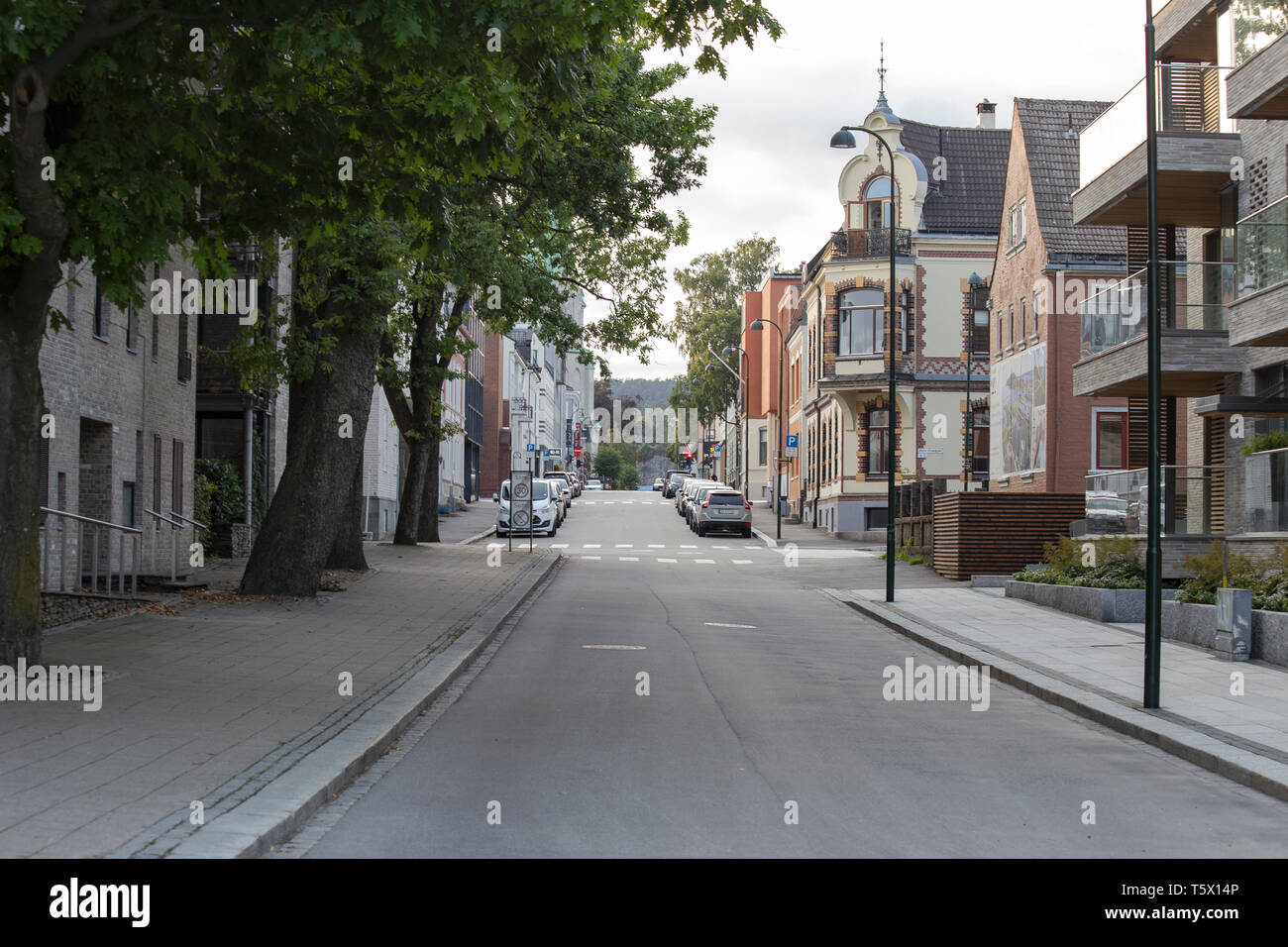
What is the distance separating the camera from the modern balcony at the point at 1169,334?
22609 mm

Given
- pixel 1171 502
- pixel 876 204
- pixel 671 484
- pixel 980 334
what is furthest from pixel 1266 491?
pixel 671 484

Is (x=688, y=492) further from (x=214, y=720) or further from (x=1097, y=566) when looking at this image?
→ (x=214, y=720)

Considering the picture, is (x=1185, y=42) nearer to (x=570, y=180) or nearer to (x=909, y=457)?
(x=570, y=180)

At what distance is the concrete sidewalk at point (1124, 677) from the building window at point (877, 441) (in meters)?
27.8

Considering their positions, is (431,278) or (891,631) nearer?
(891,631)

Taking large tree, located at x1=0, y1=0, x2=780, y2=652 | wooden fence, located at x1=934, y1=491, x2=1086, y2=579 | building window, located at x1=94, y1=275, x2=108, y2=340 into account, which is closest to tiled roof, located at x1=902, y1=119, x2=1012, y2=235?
wooden fence, located at x1=934, y1=491, x2=1086, y2=579

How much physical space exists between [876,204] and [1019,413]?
15.9 m

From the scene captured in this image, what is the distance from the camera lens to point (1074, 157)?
39.7m

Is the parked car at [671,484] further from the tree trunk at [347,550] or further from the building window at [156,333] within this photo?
the building window at [156,333]

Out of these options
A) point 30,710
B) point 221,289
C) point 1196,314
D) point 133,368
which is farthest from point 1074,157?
point 30,710

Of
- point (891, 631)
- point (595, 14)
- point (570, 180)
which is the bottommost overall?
point (891, 631)

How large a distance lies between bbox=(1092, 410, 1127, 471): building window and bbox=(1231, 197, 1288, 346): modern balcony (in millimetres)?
16853

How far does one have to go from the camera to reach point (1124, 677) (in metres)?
14.4
